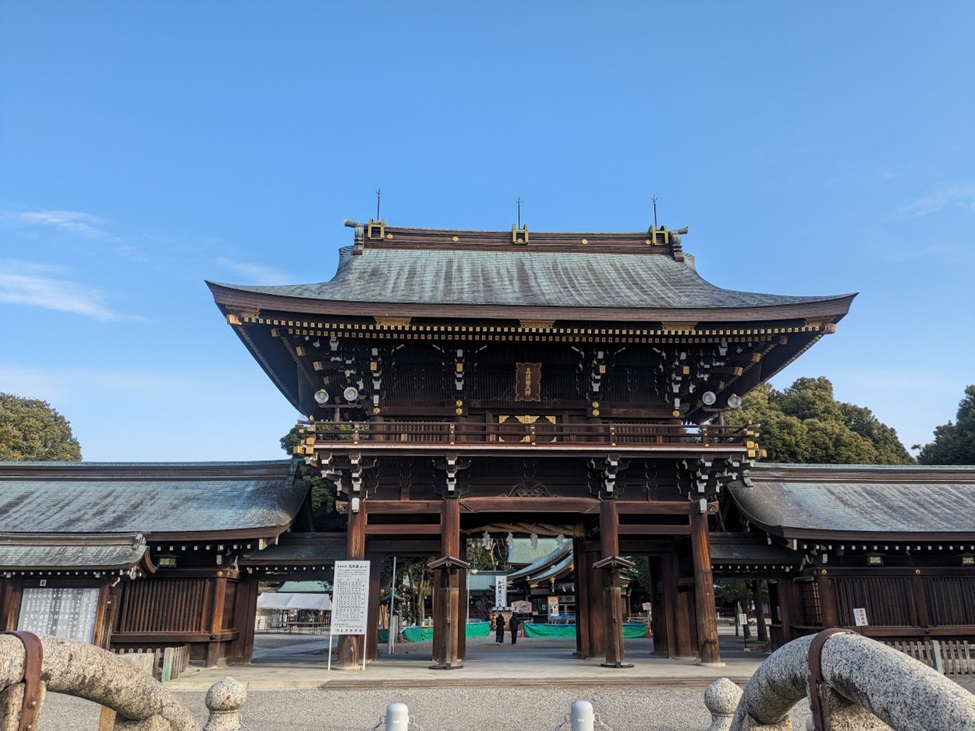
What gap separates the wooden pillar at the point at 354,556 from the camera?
16.1 meters

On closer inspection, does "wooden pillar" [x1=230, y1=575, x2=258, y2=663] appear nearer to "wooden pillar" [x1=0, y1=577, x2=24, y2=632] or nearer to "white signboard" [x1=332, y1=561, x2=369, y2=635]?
"white signboard" [x1=332, y1=561, x2=369, y2=635]

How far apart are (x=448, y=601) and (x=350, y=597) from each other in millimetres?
2344

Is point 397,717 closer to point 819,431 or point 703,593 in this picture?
point 703,593

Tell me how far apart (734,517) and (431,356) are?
11.4 meters

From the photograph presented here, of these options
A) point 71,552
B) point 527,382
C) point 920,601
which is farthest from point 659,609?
point 71,552

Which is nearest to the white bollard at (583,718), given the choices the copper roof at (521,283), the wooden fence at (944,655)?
the copper roof at (521,283)

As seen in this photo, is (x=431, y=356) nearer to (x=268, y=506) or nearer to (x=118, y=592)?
(x=268, y=506)

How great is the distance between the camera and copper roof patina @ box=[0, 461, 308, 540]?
1798 cm

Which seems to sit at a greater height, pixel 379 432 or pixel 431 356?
pixel 431 356

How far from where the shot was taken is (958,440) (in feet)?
129

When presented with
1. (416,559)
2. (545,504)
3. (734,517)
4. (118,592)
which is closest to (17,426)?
(416,559)

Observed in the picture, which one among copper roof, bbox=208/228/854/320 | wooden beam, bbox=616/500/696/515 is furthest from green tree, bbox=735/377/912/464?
wooden beam, bbox=616/500/696/515

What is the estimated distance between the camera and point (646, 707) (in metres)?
12.2

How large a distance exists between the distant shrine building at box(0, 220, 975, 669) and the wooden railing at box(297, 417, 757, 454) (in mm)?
80
